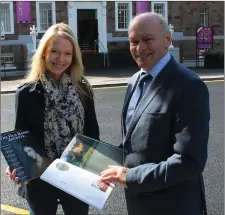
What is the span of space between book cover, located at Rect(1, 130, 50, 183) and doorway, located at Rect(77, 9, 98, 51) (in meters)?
27.2

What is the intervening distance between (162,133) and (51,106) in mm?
992

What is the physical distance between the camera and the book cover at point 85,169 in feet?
7.23

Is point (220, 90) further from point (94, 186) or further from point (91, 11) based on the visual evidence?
point (91, 11)

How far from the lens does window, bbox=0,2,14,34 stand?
26953 millimetres

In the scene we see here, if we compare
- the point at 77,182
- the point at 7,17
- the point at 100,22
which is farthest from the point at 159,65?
the point at 100,22

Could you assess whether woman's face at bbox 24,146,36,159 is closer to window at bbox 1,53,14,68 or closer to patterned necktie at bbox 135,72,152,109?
patterned necktie at bbox 135,72,152,109

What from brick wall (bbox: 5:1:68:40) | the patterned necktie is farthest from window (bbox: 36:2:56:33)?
the patterned necktie

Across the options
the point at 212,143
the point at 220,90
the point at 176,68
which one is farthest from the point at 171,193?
the point at 220,90

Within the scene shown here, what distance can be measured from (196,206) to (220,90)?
12.8m

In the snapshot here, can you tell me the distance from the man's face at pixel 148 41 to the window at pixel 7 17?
85.4 feet

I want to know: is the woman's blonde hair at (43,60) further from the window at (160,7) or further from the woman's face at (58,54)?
the window at (160,7)

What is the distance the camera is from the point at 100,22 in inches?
1147

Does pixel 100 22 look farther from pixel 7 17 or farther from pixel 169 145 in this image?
pixel 169 145

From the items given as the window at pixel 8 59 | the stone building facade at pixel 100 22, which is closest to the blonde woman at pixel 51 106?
the stone building facade at pixel 100 22
